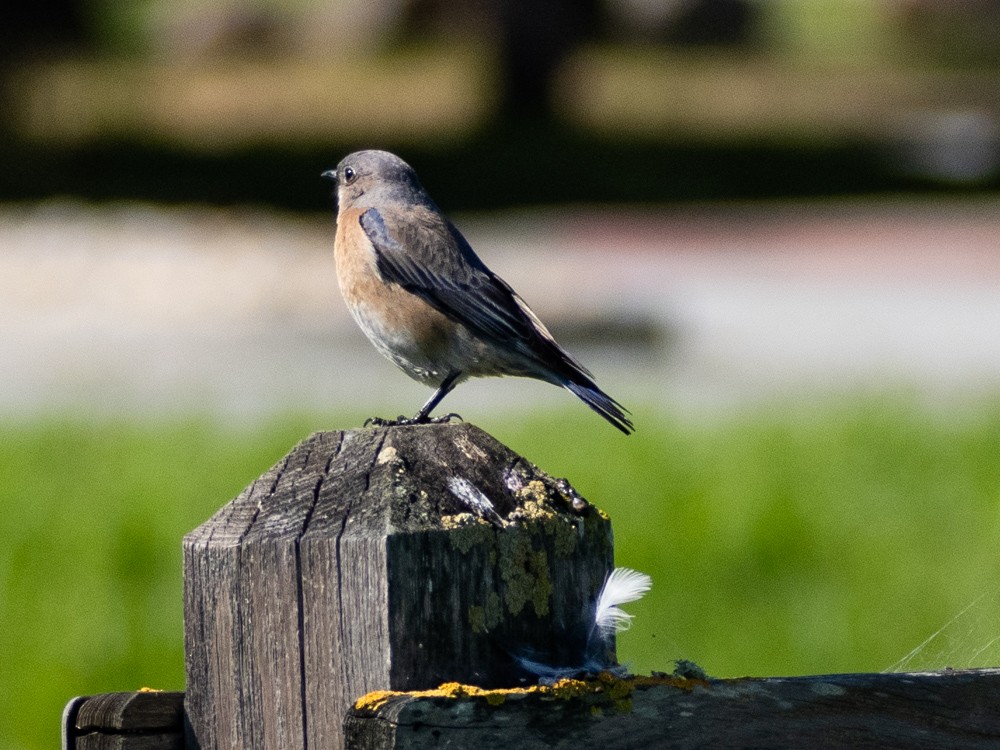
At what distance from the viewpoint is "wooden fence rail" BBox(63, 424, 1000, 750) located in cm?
171

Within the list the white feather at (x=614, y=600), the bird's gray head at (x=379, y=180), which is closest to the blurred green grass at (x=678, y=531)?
the bird's gray head at (x=379, y=180)

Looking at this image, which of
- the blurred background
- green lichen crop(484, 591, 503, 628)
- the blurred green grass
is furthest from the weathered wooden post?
the blurred green grass

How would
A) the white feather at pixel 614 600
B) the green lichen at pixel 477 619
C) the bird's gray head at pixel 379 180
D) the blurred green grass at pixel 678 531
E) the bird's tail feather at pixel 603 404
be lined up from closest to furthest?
the green lichen at pixel 477 619 → the white feather at pixel 614 600 → the bird's tail feather at pixel 603 404 → the bird's gray head at pixel 379 180 → the blurred green grass at pixel 678 531

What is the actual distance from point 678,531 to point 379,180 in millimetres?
2675

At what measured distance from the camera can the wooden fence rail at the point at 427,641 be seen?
5.63 ft

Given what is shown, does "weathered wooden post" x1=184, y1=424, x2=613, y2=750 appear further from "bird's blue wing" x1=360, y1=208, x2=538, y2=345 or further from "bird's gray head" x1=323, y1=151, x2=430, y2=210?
"bird's gray head" x1=323, y1=151, x2=430, y2=210

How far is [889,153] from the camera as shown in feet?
94.7

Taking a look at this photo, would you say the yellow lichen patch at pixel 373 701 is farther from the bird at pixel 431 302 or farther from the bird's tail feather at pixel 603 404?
the bird's tail feather at pixel 603 404

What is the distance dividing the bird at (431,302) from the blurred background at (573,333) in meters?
1.44

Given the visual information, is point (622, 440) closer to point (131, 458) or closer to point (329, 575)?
point (131, 458)

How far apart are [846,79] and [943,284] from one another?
28216mm

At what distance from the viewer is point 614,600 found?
74.4 inches

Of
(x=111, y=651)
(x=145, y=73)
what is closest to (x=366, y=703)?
(x=111, y=651)

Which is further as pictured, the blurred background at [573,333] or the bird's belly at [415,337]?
the blurred background at [573,333]
